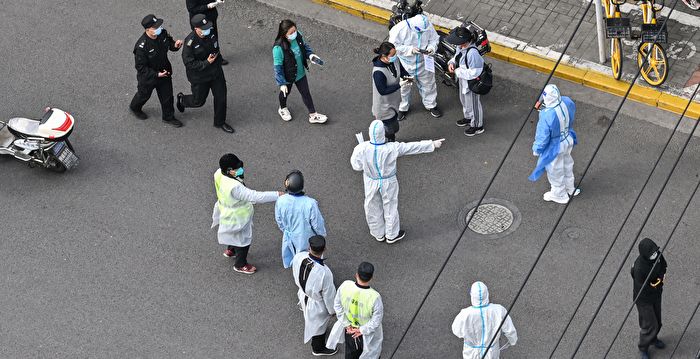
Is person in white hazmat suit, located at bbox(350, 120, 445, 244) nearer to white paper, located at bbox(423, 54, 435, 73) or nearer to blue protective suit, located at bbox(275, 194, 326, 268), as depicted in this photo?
blue protective suit, located at bbox(275, 194, 326, 268)

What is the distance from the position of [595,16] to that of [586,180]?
3.26m

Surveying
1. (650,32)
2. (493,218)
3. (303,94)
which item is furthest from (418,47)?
(650,32)

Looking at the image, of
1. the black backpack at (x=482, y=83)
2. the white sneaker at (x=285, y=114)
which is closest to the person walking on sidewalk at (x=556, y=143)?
the black backpack at (x=482, y=83)

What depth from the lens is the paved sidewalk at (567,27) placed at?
52.0 feet

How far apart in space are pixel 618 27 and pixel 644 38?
1.24 feet

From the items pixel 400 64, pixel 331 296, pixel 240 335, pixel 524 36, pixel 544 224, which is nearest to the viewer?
pixel 331 296

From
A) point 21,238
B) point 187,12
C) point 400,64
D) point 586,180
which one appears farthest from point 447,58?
point 21,238

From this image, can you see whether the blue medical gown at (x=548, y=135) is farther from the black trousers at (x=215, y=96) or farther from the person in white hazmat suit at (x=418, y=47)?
the black trousers at (x=215, y=96)

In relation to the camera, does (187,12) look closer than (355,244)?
No

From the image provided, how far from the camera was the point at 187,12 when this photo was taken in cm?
1750

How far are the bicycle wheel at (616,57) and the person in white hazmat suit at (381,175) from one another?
3.65 meters

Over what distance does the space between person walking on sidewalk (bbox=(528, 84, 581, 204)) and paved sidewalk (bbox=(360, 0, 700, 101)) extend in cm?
237

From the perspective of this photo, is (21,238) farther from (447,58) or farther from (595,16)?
(595,16)

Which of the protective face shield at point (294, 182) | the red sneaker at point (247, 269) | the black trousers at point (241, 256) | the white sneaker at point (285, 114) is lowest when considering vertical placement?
the red sneaker at point (247, 269)
